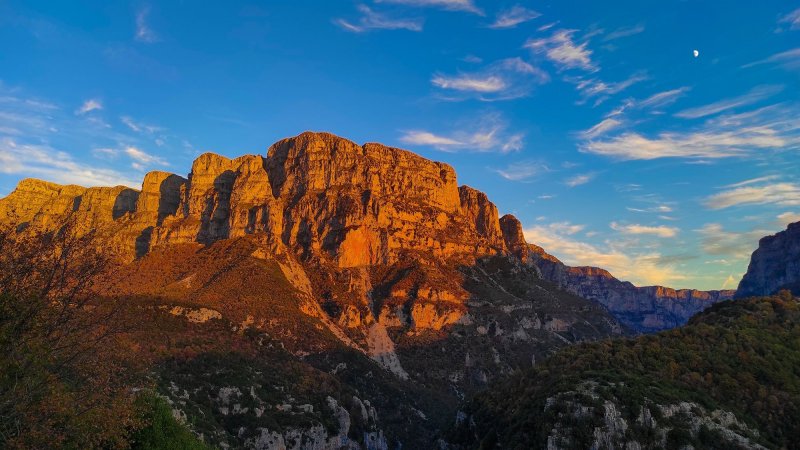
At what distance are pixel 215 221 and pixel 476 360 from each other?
11344 cm

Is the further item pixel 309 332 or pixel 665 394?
pixel 309 332

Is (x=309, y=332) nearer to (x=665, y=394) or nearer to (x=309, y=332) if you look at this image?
(x=309, y=332)

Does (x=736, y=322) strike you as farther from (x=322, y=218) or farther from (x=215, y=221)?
(x=215, y=221)

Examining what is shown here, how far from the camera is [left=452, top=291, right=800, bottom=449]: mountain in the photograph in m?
42.8

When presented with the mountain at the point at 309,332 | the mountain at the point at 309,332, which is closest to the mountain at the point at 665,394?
the mountain at the point at 309,332

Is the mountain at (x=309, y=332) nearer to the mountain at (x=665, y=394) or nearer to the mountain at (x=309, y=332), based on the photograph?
the mountain at (x=309, y=332)

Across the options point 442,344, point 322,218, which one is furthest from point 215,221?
point 442,344

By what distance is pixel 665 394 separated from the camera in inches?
1810

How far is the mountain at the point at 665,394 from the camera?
4275 centimetres

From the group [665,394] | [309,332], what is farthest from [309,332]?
[665,394]

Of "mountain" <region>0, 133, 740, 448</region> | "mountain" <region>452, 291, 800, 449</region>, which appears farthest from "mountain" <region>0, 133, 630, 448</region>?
"mountain" <region>452, 291, 800, 449</region>

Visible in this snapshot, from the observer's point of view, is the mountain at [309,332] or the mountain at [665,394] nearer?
the mountain at [665,394]

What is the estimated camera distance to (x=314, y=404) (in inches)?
3819

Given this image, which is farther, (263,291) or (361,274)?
(361,274)
